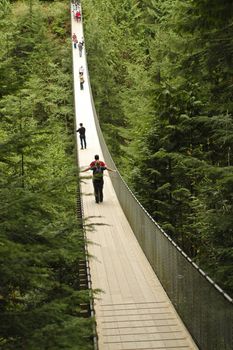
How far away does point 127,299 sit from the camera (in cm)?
891

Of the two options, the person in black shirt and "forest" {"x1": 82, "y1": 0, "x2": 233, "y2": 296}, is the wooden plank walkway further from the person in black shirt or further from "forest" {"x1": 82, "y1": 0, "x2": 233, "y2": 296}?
the person in black shirt

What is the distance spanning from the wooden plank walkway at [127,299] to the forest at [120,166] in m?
0.66

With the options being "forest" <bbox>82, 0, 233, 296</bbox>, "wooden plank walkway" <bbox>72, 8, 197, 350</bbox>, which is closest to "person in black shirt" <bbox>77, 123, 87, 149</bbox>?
"forest" <bbox>82, 0, 233, 296</bbox>

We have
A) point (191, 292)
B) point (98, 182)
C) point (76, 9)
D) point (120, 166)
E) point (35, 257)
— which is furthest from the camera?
point (76, 9)

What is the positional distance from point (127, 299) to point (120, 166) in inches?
792

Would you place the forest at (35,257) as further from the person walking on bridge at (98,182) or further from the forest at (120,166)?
the person walking on bridge at (98,182)

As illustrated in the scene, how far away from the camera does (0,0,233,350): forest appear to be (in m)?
5.04

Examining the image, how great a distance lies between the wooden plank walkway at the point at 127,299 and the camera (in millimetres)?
7359

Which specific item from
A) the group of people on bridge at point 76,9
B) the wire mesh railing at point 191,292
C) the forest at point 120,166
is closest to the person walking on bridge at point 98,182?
the forest at point 120,166

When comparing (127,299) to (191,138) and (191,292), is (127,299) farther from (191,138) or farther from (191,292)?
(191,138)

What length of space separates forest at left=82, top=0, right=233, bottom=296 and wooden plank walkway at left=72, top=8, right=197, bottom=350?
3.21 feet

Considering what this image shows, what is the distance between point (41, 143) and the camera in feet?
20.5

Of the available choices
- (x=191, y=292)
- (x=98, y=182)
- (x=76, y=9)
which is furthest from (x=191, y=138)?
(x=76, y=9)

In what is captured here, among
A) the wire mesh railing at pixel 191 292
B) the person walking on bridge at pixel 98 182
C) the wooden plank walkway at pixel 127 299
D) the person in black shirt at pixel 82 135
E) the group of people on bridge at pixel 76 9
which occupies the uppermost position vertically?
the group of people on bridge at pixel 76 9
